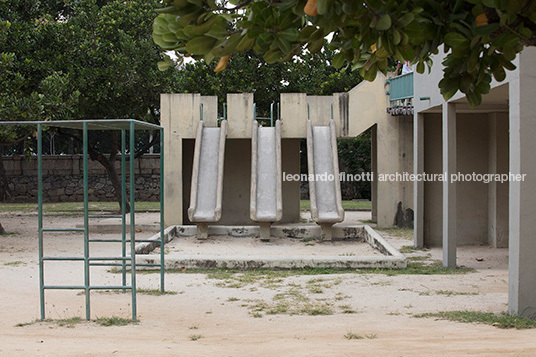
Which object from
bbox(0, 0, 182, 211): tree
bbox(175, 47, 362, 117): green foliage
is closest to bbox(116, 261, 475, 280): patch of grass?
bbox(0, 0, 182, 211): tree

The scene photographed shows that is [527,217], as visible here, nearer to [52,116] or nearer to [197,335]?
[197,335]

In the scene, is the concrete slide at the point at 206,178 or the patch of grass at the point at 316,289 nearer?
the patch of grass at the point at 316,289

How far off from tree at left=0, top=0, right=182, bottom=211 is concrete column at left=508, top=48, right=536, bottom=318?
10.3 m

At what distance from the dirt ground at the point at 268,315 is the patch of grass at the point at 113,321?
11 centimetres

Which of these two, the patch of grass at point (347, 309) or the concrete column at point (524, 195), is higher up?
the concrete column at point (524, 195)

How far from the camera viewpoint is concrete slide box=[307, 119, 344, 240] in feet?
44.7

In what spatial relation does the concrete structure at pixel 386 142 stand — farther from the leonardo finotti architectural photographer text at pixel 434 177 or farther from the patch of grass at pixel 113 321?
the patch of grass at pixel 113 321

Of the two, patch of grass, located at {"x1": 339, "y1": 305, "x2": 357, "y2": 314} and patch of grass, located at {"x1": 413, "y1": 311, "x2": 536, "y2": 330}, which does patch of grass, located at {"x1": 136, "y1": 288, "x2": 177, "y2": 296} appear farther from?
patch of grass, located at {"x1": 413, "y1": 311, "x2": 536, "y2": 330}

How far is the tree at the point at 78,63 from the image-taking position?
14312mm

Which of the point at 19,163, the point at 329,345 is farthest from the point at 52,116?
the point at 19,163

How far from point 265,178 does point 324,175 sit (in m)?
1.34

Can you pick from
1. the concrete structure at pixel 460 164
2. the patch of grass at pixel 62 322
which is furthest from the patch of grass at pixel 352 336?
the concrete structure at pixel 460 164

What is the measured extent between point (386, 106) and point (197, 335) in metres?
12.0

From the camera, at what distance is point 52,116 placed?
14781 millimetres
